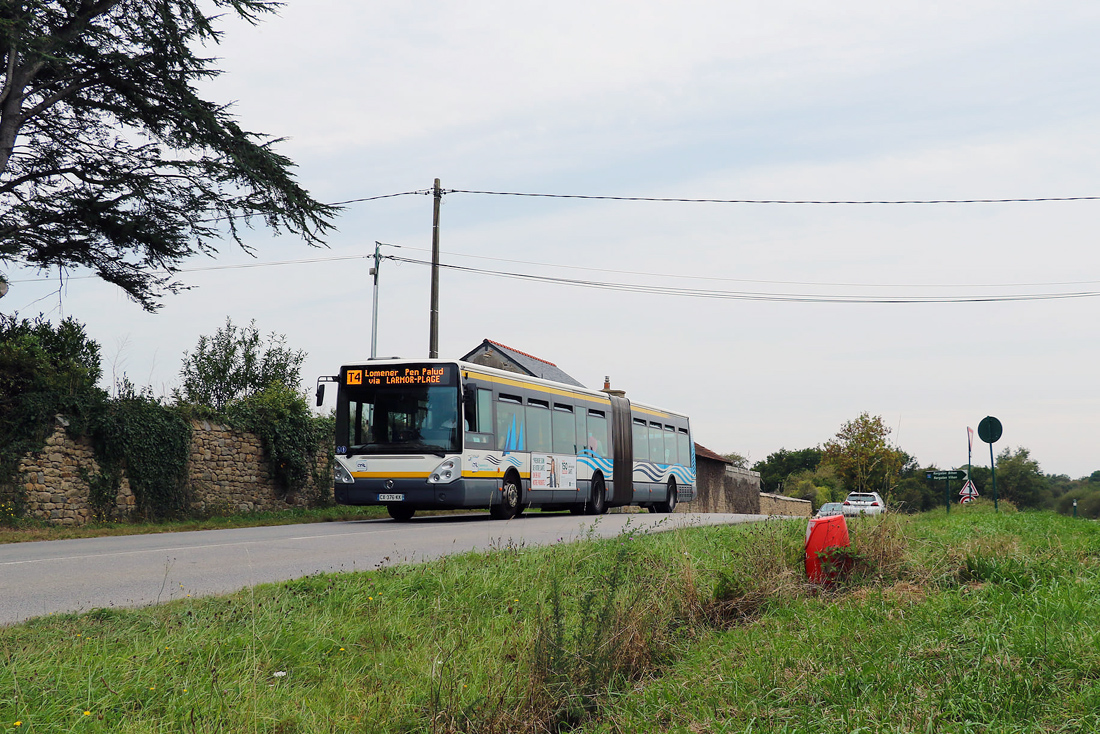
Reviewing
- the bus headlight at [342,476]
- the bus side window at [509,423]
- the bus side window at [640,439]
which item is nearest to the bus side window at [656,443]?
the bus side window at [640,439]

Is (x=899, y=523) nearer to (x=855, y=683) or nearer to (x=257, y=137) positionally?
(x=855, y=683)

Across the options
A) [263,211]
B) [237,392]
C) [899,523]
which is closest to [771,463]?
[237,392]

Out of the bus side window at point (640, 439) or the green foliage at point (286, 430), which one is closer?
the green foliage at point (286, 430)

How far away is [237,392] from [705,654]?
4529 cm

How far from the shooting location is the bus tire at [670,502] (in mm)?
27969

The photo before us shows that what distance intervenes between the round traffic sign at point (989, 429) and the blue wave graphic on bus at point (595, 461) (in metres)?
9.30

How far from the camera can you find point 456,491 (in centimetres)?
1691

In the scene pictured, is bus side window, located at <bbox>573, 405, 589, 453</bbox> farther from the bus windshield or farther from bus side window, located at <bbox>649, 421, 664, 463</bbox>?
the bus windshield

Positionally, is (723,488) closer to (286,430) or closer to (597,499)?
(597,499)

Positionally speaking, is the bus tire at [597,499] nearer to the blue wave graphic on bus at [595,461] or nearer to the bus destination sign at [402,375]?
the blue wave graphic on bus at [595,461]

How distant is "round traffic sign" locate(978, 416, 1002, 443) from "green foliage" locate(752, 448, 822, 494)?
7536 centimetres

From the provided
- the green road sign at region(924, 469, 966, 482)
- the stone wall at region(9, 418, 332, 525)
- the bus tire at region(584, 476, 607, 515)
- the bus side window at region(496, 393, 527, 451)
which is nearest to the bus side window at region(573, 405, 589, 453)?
the bus tire at region(584, 476, 607, 515)

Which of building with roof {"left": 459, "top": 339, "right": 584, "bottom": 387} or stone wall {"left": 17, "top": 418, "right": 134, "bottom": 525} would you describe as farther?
building with roof {"left": 459, "top": 339, "right": 584, "bottom": 387}

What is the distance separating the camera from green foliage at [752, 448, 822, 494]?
98.6 metres
